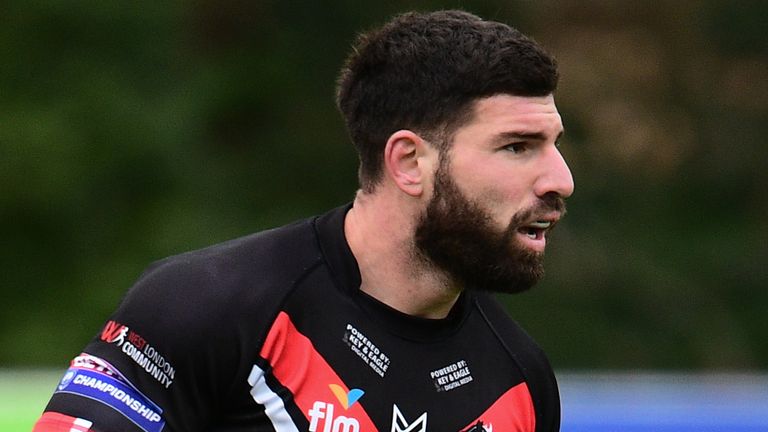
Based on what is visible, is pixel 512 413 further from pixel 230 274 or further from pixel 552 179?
pixel 230 274

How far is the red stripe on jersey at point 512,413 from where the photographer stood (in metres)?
3.41

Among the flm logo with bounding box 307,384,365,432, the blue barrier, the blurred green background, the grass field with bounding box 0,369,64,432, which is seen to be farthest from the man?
the blurred green background

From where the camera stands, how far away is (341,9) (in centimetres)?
1263

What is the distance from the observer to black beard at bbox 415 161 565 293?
3.37 meters

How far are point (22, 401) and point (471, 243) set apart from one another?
2684 mm

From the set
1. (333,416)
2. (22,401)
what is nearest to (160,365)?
(333,416)

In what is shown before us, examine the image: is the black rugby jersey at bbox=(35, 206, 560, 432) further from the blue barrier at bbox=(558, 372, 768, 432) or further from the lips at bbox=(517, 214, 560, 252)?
the blue barrier at bbox=(558, 372, 768, 432)

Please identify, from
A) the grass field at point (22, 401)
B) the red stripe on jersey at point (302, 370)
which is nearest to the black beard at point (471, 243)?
the red stripe on jersey at point (302, 370)

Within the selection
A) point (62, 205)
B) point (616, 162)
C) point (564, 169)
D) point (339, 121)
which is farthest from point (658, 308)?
point (564, 169)

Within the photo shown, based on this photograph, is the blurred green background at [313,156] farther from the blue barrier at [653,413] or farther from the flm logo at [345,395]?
the flm logo at [345,395]

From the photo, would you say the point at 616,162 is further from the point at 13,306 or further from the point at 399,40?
the point at 399,40

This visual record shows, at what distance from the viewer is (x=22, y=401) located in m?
5.46

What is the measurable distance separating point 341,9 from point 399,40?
365 inches

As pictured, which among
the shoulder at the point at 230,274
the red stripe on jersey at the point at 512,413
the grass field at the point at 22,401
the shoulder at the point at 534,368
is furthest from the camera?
the grass field at the point at 22,401
